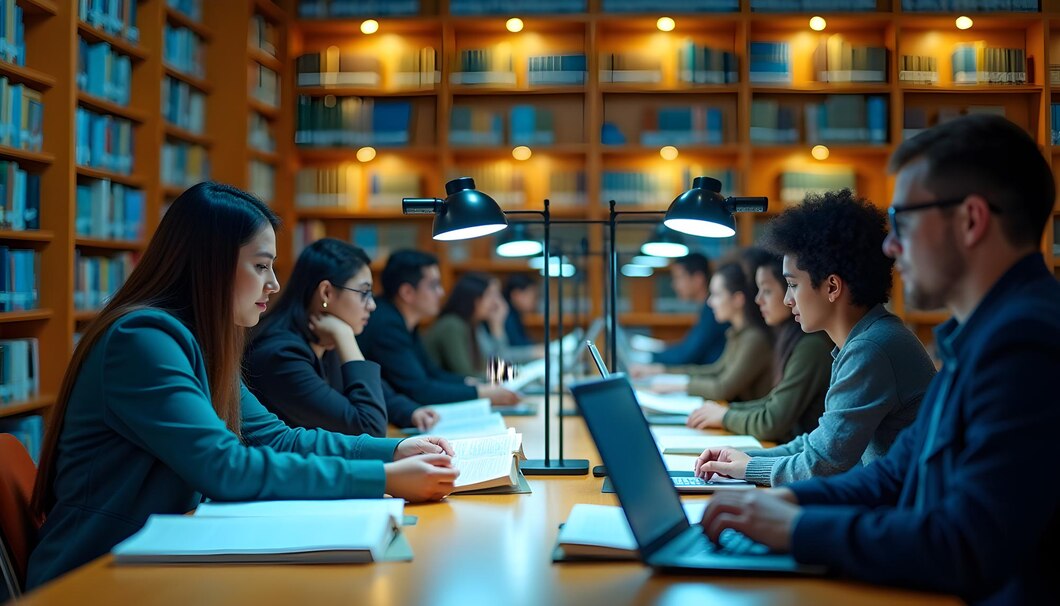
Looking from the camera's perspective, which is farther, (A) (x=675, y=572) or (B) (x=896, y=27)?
(B) (x=896, y=27)

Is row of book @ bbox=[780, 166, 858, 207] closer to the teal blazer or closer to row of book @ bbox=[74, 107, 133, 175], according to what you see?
row of book @ bbox=[74, 107, 133, 175]

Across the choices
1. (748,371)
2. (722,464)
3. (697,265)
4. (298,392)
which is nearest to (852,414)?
(722,464)

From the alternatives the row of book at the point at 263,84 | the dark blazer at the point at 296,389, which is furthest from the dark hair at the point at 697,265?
the dark blazer at the point at 296,389

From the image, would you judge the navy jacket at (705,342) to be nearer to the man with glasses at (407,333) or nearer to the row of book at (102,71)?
the man with glasses at (407,333)

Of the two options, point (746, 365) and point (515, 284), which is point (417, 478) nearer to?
point (746, 365)

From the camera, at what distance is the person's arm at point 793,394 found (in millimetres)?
2666

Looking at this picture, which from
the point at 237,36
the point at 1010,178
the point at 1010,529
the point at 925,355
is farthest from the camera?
the point at 237,36

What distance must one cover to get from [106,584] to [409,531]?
0.46 m

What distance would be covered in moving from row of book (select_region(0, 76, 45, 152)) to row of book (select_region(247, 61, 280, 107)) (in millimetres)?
1733

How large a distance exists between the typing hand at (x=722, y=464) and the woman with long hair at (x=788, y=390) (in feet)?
2.39

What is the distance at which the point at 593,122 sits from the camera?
5.84 m

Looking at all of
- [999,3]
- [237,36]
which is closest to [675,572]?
[237,36]

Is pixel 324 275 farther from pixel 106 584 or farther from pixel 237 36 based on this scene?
pixel 237 36

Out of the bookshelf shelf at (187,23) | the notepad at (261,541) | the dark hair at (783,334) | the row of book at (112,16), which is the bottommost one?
the notepad at (261,541)
